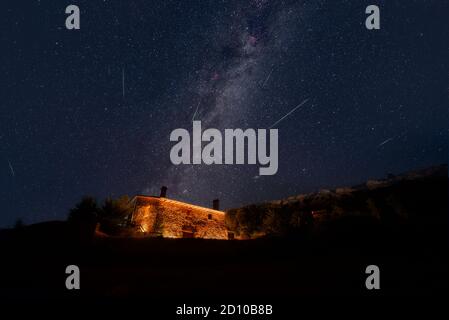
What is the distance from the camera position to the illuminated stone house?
2517 centimetres

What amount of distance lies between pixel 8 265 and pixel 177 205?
52.9 feet

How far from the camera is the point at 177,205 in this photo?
88.3ft

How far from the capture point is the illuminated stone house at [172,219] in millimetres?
25172

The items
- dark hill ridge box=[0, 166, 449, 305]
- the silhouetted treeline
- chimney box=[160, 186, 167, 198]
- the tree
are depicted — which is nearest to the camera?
dark hill ridge box=[0, 166, 449, 305]

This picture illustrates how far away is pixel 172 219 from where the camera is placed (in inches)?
1025

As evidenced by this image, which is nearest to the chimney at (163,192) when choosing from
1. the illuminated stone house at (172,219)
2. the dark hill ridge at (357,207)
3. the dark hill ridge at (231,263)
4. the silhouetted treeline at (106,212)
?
the illuminated stone house at (172,219)

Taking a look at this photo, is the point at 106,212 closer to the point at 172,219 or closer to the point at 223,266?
the point at 172,219

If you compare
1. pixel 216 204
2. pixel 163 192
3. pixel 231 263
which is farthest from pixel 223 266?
pixel 216 204

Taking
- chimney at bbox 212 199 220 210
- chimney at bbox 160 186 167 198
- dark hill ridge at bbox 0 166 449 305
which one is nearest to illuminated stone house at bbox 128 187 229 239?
chimney at bbox 160 186 167 198

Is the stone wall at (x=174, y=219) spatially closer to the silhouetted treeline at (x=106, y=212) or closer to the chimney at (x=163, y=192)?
the chimney at (x=163, y=192)

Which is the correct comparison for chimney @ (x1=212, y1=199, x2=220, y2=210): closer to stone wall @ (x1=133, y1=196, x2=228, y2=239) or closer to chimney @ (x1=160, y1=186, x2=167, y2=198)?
stone wall @ (x1=133, y1=196, x2=228, y2=239)
